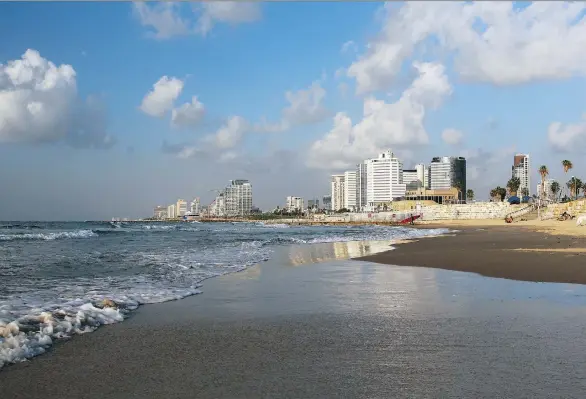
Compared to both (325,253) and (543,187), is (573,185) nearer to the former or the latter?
(543,187)

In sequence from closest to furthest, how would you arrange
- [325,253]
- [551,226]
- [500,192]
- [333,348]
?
[333,348]
[325,253]
[551,226]
[500,192]

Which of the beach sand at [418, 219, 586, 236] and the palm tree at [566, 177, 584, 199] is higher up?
the palm tree at [566, 177, 584, 199]

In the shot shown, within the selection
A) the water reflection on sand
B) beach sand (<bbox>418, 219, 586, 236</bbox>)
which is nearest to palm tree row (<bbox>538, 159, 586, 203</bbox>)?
beach sand (<bbox>418, 219, 586, 236</bbox>)

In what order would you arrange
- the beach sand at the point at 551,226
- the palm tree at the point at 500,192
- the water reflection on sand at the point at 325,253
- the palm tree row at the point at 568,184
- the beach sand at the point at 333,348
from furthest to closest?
the palm tree at the point at 500,192, the palm tree row at the point at 568,184, the beach sand at the point at 551,226, the water reflection on sand at the point at 325,253, the beach sand at the point at 333,348

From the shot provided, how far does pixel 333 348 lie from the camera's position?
5.84 m

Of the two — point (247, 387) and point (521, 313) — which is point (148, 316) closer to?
point (247, 387)

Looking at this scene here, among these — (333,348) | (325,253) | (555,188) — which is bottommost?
(325,253)

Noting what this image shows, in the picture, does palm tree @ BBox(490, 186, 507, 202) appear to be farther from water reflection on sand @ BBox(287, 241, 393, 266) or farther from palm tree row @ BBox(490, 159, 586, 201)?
water reflection on sand @ BBox(287, 241, 393, 266)

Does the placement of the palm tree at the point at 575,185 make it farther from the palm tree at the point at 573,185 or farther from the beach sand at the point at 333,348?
the beach sand at the point at 333,348

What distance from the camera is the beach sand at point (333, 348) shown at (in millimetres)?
4477

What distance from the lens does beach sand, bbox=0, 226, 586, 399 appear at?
448 centimetres

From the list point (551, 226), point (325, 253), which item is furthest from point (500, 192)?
point (325, 253)

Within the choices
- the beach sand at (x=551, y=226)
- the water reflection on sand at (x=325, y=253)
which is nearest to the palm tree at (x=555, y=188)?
the beach sand at (x=551, y=226)

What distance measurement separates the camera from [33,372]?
5.12m
